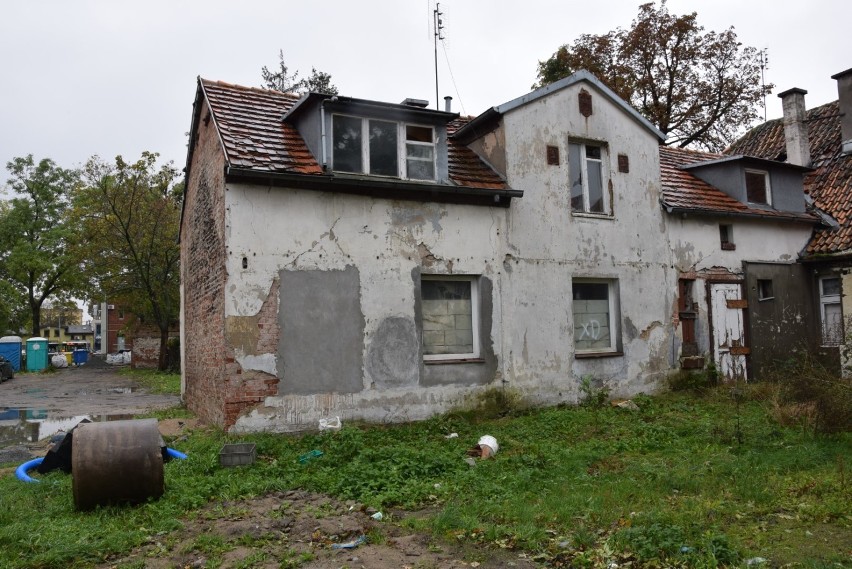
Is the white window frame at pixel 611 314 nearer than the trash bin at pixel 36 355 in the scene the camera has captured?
Yes

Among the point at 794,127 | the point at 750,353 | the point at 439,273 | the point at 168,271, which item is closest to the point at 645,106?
the point at 794,127

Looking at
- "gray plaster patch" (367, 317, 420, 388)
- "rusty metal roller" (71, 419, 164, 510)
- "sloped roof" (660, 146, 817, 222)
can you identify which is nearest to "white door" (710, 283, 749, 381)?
"sloped roof" (660, 146, 817, 222)

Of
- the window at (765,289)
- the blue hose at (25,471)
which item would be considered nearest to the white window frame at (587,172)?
the window at (765,289)

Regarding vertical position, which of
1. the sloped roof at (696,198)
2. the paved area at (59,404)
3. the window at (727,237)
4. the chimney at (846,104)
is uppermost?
the chimney at (846,104)

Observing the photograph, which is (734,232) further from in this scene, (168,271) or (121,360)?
(121,360)

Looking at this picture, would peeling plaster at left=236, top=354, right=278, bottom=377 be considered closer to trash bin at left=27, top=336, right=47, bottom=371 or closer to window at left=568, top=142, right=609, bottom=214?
window at left=568, top=142, right=609, bottom=214

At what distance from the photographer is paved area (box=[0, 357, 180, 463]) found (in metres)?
13.5

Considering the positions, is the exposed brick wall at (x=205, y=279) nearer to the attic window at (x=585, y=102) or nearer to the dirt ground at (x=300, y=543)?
the dirt ground at (x=300, y=543)

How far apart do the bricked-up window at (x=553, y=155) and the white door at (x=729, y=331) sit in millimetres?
5079

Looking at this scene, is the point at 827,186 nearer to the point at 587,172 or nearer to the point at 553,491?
the point at 587,172

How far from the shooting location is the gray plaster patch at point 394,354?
1099 cm

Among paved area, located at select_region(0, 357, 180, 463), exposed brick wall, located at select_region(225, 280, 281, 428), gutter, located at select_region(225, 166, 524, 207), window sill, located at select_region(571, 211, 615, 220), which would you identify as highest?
gutter, located at select_region(225, 166, 524, 207)

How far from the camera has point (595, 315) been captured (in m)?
13.6

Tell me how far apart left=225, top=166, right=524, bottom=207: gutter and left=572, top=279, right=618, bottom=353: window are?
8.76 feet
